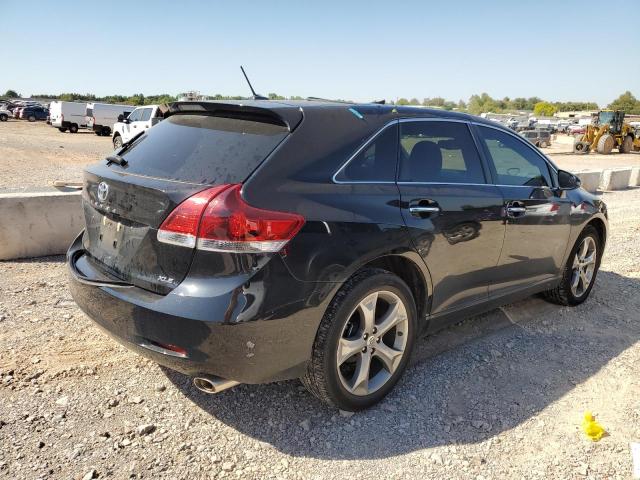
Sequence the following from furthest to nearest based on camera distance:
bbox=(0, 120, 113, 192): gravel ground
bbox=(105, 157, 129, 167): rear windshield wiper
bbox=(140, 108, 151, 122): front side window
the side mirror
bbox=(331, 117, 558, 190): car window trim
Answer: bbox=(140, 108, 151, 122): front side window < bbox=(0, 120, 113, 192): gravel ground < the side mirror < bbox=(105, 157, 129, 167): rear windshield wiper < bbox=(331, 117, 558, 190): car window trim

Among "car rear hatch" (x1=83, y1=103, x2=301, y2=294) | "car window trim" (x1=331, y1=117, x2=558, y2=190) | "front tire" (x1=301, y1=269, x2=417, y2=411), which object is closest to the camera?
"car rear hatch" (x1=83, y1=103, x2=301, y2=294)

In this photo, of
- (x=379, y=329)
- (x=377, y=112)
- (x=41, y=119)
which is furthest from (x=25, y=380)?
(x=41, y=119)

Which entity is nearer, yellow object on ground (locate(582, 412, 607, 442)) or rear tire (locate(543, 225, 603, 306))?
yellow object on ground (locate(582, 412, 607, 442))

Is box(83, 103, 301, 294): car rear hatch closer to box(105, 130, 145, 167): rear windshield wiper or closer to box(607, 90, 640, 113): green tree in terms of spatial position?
box(105, 130, 145, 167): rear windshield wiper

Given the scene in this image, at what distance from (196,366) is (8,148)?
24.9 meters

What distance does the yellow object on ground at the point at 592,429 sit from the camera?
292cm

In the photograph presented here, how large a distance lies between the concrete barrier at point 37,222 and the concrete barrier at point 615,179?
1302 cm

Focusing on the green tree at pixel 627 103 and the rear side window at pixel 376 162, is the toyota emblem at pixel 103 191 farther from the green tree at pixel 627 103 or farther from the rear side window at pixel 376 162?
the green tree at pixel 627 103

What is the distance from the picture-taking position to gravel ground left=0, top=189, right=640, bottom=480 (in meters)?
2.61

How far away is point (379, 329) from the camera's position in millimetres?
3031

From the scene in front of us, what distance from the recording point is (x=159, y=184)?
2646 millimetres

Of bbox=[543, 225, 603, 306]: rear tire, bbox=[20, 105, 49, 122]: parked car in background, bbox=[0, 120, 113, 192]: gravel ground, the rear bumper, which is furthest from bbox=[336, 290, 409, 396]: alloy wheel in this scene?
bbox=[20, 105, 49, 122]: parked car in background

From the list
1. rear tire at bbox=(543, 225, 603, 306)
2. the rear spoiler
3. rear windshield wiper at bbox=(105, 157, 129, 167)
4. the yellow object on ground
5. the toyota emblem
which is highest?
the rear spoiler

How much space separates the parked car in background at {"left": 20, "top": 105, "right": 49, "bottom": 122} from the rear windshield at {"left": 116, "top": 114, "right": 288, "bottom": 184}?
173ft
